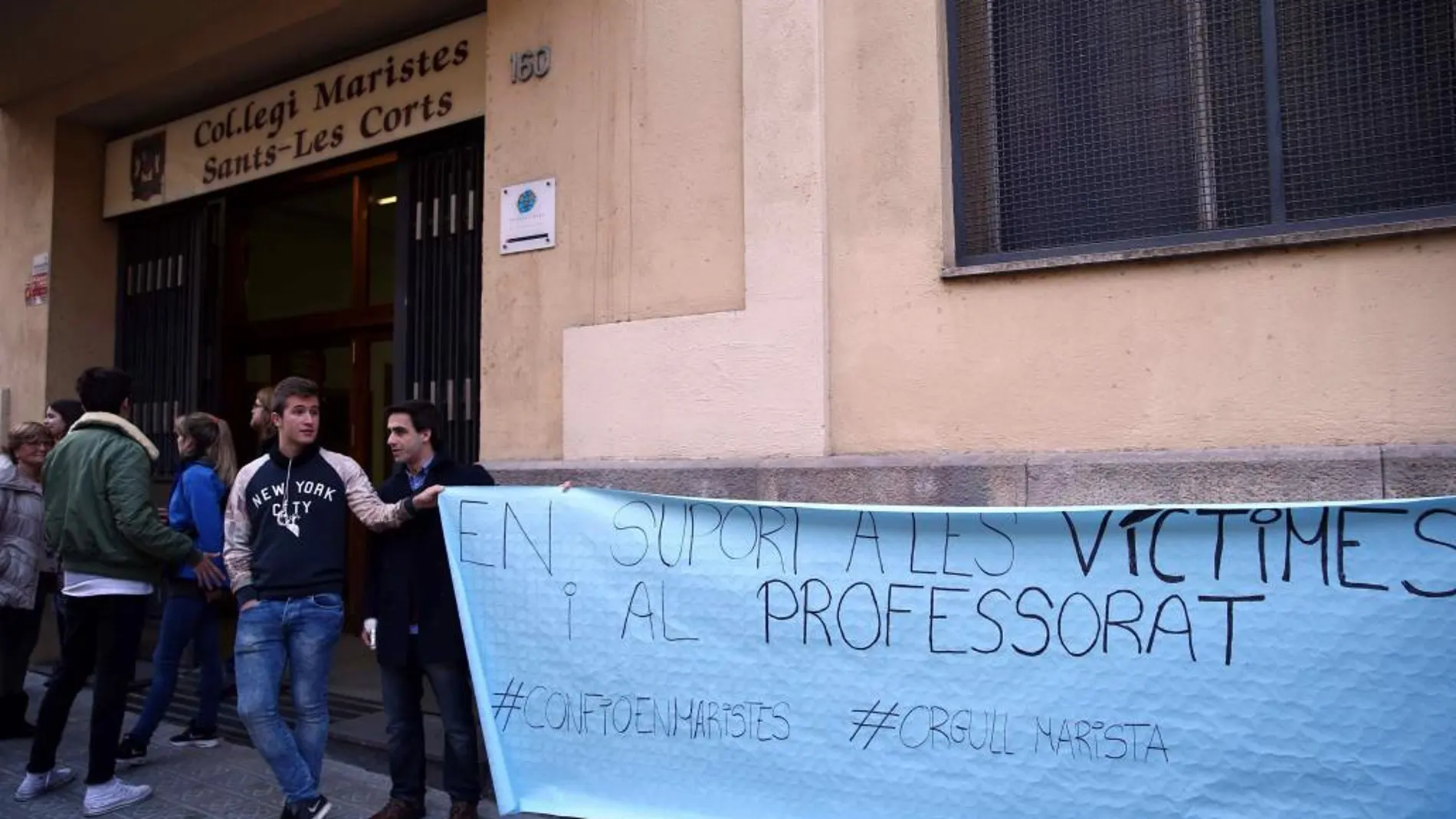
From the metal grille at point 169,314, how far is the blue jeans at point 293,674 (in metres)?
5.04

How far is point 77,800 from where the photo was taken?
4.93 meters

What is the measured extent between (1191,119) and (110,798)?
18.3 feet

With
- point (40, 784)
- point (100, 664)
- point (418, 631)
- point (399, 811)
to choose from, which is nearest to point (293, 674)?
point (418, 631)

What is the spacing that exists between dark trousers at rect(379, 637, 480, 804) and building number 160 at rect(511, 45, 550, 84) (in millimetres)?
3064

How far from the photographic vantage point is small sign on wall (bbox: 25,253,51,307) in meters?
8.80

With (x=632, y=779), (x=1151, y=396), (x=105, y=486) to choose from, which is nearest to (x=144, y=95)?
(x=105, y=486)

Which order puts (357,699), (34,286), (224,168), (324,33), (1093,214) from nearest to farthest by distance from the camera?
(1093,214) < (357,699) < (324,33) < (224,168) < (34,286)

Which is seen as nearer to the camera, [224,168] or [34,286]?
[224,168]

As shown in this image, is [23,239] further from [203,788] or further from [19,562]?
[203,788]

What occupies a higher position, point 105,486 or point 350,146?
point 350,146

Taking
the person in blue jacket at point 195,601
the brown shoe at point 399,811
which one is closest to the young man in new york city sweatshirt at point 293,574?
the brown shoe at point 399,811

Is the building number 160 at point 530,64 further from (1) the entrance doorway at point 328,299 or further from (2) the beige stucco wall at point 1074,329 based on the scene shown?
(2) the beige stucco wall at point 1074,329

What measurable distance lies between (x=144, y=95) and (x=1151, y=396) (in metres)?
7.93

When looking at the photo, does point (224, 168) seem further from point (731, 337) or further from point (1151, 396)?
point (1151, 396)
